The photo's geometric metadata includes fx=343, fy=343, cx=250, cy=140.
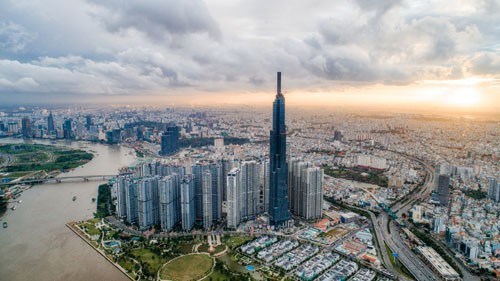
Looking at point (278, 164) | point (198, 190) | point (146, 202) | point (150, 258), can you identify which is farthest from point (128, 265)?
point (278, 164)

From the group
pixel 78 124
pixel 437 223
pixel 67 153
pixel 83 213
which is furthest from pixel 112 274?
pixel 78 124

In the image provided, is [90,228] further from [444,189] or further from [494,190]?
[494,190]

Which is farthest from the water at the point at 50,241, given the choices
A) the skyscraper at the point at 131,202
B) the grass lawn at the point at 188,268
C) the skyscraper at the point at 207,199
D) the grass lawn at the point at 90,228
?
the skyscraper at the point at 207,199

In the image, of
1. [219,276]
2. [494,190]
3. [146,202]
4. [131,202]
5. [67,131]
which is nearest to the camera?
[219,276]

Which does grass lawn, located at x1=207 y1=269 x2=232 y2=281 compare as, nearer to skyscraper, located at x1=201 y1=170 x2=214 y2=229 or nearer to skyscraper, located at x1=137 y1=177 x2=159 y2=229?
skyscraper, located at x1=201 y1=170 x2=214 y2=229

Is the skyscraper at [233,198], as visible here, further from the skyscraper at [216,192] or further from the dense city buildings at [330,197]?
the skyscraper at [216,192]

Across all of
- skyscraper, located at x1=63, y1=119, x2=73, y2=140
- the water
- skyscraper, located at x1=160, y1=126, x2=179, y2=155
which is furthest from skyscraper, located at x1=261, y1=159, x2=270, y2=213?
skyscraper, located at x1=63, y1=119, x2=73, y2=140

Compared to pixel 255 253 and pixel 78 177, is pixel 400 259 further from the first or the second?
pixel 78 177

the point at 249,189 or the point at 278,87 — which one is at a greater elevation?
the point at 278,87
